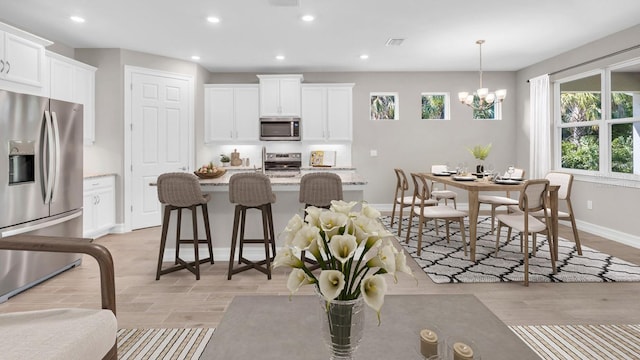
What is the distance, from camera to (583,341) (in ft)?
7.11

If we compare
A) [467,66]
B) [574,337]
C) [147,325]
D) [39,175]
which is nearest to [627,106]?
[467,66]

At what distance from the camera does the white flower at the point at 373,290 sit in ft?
A: 2.75

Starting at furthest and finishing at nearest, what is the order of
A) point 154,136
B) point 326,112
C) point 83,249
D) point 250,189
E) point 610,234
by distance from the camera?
point 326,112 < point 154,136 < point 610,234 < point 250,189 < point 83,249

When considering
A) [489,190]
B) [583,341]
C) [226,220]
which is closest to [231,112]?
[226,220]

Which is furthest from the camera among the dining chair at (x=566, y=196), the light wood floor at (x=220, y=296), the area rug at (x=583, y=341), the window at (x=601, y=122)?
the window at (x=601, y=122)

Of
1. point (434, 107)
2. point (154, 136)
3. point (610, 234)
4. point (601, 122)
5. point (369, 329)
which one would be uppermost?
point (434, 107)

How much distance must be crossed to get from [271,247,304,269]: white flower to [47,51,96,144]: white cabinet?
16.2 ft

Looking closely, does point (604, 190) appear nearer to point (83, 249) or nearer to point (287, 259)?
point (287, 259)

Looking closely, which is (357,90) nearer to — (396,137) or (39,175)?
(396,137)

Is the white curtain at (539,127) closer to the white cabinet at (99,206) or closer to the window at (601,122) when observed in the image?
the window at (601,122)

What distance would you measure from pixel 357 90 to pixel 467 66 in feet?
6.56

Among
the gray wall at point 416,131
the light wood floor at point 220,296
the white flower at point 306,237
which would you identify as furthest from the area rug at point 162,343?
the gray wall at point 416,131

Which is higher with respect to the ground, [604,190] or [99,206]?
[604,190]

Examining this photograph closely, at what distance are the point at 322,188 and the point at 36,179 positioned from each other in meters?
2.46
